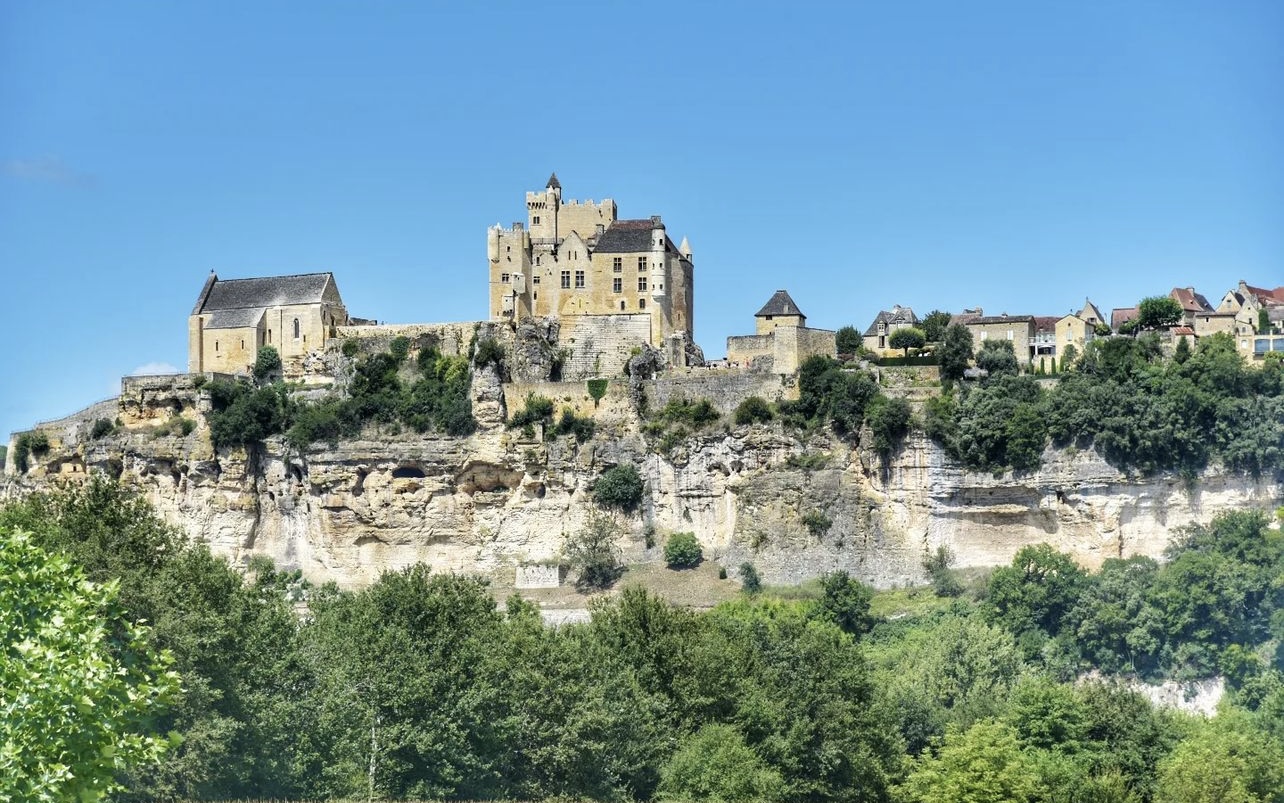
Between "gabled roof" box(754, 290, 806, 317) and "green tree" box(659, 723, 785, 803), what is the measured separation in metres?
32.1

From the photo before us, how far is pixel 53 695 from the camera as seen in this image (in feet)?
78.3

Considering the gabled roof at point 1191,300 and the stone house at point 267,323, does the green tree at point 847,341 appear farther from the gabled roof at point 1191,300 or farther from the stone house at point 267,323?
the stone house at point 267,323

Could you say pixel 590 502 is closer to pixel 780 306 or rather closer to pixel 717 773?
pixel 780 306

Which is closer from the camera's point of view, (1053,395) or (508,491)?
(1053,395)

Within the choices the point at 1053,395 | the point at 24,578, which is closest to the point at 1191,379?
the point at 1053,395

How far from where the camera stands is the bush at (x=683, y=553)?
68938 mm

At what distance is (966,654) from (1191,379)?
584 inches

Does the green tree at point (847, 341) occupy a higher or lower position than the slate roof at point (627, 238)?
lower

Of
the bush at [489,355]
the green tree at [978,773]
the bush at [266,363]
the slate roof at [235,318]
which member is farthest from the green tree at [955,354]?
the slate roof at [235,318]

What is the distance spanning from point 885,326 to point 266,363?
24.4 metres

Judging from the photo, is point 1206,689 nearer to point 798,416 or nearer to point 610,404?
point 798,416

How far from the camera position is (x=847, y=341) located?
73000 millimetres

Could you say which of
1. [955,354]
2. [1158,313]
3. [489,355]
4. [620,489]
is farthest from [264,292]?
[1158,313]

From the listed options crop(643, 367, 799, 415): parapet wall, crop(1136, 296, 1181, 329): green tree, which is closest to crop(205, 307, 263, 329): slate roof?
crop(643, 367, 799, 415): parapet wall
